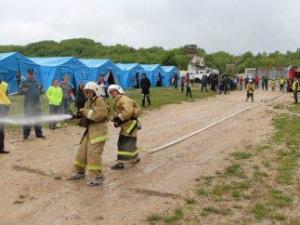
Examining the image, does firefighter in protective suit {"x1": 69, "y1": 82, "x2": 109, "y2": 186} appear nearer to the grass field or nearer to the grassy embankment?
the grassy embankment

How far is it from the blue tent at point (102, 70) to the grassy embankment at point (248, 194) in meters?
22.4

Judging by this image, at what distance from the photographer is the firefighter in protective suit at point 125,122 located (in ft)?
28.8

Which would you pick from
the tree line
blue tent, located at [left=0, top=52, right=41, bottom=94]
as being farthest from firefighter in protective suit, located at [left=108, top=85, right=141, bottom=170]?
the tree line

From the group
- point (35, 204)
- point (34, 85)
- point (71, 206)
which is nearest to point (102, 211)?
point (71, 206)

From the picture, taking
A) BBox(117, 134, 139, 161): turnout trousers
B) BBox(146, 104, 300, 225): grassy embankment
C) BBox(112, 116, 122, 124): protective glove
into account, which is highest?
BBox(112, 116, 122, 124): protective glove

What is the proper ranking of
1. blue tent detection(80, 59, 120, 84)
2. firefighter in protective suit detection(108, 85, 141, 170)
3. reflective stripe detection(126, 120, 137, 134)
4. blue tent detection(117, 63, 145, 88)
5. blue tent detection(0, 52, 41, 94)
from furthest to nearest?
blue tent detection(117, 63, 145, 88), blue tent detection(80, 59, 120, 84), blue tent detection(0, 52, 41, 94), reflective stripe detection(126, 120, 137, 134), firefighter in protective suit detection(108, 85, 141, 170)

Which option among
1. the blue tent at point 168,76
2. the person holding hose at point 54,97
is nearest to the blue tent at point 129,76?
the blue tent at point 168,76

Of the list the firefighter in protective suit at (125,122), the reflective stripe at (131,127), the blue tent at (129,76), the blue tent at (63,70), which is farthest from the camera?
the blue tent at (129,76)

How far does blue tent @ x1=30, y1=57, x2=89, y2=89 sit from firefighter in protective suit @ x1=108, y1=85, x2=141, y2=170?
20334mm

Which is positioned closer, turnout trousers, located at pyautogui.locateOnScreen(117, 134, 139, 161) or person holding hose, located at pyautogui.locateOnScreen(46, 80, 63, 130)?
turnout trousers, located at pyautogui.locateOnScreen(117, 134, 139, 161)

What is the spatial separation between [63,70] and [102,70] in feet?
12.9

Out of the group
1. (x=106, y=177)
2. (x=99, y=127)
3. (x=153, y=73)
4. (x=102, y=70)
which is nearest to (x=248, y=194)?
(x=106, y=177)

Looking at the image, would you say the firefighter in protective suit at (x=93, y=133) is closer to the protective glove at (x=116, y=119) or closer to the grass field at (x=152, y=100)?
the protective glove at (x=116, y=119)

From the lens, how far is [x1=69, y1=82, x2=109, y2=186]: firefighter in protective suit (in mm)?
7809
